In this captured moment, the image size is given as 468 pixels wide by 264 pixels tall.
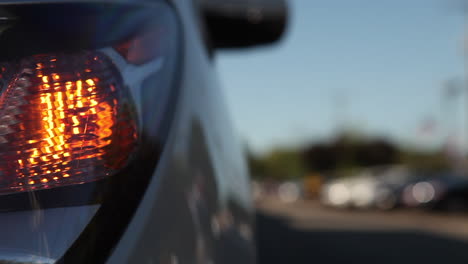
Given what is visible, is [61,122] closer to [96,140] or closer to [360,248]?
A: [96,140]

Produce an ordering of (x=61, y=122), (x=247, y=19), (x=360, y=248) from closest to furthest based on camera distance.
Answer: (x=61, y=122), (x=247, y=19), (x=360, y=248)

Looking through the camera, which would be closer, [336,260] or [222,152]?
[222,152]

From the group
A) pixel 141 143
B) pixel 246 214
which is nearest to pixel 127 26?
pixel 141 143

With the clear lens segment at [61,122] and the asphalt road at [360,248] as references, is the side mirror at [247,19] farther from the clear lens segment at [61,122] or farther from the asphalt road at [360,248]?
the asphalt road at [360,248]

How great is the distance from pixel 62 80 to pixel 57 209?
0.16m

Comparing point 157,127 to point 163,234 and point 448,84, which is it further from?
point 448,84

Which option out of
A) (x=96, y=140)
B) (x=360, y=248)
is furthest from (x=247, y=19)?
(x=360, y=248)

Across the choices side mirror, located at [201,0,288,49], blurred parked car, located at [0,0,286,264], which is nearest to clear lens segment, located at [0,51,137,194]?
blurred parked car, located at [0,0,286,264]

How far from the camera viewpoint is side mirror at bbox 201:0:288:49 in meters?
1.93

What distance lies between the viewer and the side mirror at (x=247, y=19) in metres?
1.93

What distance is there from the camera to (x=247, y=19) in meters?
1.96

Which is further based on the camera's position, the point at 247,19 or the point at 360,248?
the point at 360,248

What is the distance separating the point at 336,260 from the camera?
6.38 m

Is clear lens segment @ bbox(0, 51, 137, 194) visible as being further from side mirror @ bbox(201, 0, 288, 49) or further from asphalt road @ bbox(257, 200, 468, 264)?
asphalt road @ bbox(257, 200, 468, 264)
